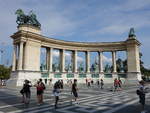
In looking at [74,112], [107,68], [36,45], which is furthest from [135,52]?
[74,112]

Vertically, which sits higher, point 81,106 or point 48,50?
point 48,50

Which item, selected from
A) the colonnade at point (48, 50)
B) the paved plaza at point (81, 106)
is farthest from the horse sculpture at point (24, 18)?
the paved plaza at point (81, 106)

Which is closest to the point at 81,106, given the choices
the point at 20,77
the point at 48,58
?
the point at 20,77

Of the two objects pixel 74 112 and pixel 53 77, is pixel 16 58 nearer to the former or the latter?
pixel 53 77

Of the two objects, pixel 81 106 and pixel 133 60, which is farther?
pixel 133 60

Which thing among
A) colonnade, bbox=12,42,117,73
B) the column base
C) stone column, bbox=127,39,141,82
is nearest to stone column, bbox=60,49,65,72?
colonnade, bbox=12,42,117,73

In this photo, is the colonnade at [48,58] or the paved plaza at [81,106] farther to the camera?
the colonnade at [48,58]

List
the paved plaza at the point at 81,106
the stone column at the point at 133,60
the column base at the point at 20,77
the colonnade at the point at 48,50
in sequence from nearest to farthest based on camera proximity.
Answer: the paved plaza at the point at 81,106, the column base at the point at 20,77, the colonnade at the point at 48,50, the stone column at the point at 133,60

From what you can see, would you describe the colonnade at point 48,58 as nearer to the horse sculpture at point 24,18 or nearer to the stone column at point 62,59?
the stone column at point 62,59

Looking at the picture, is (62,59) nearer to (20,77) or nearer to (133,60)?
(20,77)

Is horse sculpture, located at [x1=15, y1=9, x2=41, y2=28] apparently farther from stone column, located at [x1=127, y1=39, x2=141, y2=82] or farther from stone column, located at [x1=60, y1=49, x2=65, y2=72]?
stone column, located at [x1=127, y1=39, x2=141, y2=82]

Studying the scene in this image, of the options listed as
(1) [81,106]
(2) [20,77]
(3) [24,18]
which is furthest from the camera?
(3) [24,18]

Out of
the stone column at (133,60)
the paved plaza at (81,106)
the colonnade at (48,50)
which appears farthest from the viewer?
the stone column at (133,60)

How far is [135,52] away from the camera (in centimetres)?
4941
